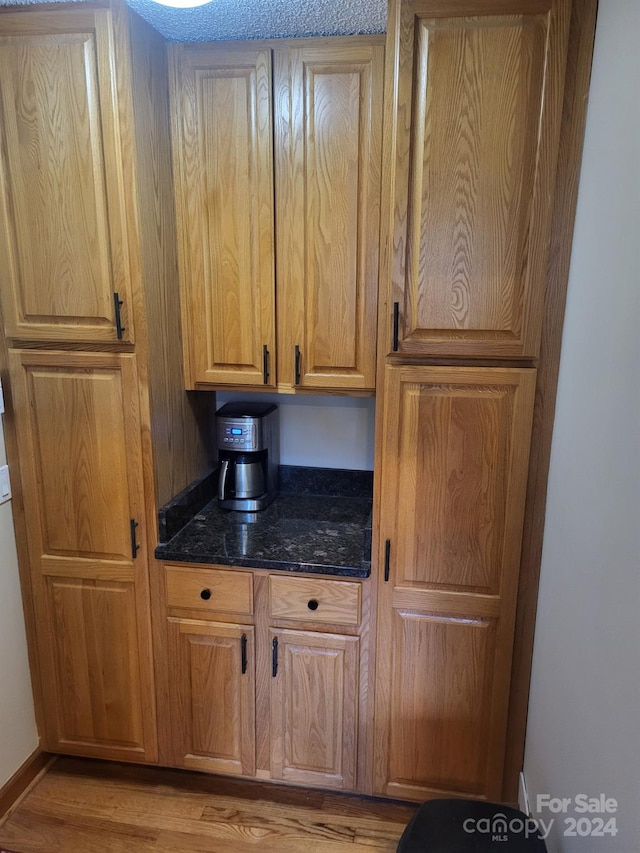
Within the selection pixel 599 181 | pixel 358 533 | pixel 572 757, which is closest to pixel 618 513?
pixel 572 757

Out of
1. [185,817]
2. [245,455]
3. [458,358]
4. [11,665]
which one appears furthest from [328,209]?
[185,817]

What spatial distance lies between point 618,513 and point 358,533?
993 mm

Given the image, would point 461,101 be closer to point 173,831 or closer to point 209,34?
point 209,34

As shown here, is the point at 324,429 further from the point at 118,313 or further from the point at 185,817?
the point at 185,817

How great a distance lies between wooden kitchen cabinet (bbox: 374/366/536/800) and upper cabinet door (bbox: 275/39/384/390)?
29 centimetres

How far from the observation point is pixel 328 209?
1.72 meters

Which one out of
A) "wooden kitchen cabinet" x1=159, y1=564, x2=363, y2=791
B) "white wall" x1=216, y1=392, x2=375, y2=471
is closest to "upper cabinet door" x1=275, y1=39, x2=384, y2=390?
"white wall" x1=216, y1=392, x2=375, y2=471

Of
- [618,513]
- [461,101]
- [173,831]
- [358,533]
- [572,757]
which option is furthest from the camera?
[358,533]

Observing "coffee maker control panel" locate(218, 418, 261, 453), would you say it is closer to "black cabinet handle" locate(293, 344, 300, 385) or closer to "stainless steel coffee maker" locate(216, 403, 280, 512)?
"stainless steel coffee maker" locate(216, 403, 280, 512)

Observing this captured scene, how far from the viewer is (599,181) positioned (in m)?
1.29

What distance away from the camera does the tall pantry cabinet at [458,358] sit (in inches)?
55.8

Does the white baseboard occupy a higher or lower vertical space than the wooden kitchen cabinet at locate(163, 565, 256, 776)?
lower

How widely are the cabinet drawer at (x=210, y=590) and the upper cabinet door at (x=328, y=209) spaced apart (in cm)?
67

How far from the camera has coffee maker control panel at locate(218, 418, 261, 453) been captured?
6.63 feet
